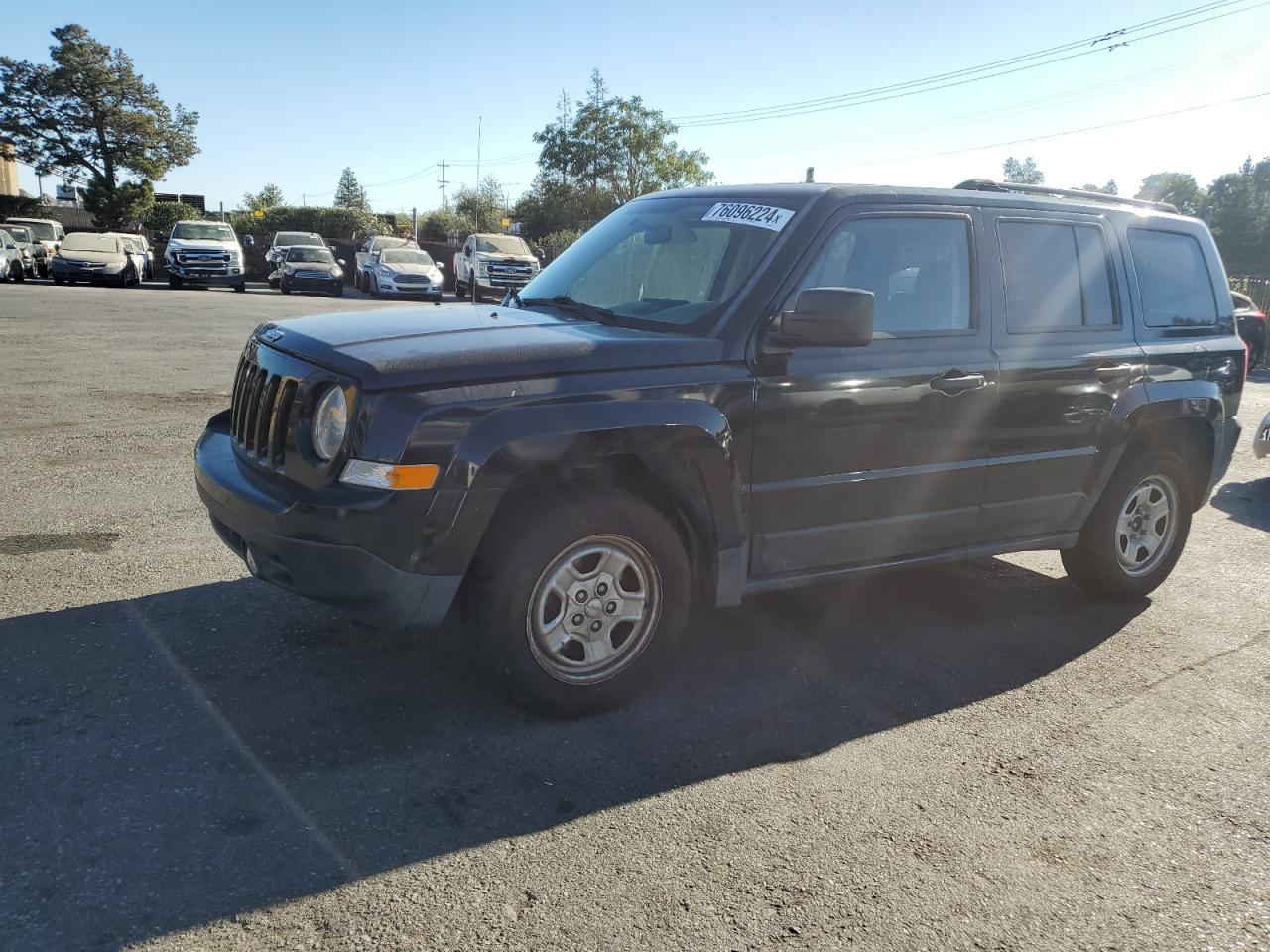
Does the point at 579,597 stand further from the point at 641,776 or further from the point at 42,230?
the point at 42,230

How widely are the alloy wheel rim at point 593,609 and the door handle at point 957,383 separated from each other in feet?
5.04

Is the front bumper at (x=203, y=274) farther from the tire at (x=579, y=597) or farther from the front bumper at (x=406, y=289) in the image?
the tire at (x=579, y=597)

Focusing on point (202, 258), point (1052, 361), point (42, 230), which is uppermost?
point (42, 230)

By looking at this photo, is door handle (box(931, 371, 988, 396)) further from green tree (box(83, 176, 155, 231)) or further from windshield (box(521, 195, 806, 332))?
green tree (box(83, 176, 155, 231))

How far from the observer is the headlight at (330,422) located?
348cm

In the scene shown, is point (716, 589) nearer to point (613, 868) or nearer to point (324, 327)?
point (613, 868)

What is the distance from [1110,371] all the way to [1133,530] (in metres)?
0.98

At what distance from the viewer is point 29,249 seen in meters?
32.2

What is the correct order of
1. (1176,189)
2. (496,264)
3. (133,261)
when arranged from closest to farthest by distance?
(496,264) → (133,261) → (1176,189)

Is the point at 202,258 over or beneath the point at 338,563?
over

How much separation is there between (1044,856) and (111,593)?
403 centimetres

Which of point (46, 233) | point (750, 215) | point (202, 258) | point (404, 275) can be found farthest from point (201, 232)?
point (750, 215)

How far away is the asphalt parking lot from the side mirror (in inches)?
56.2

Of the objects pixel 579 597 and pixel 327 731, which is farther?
pixel 579 597
